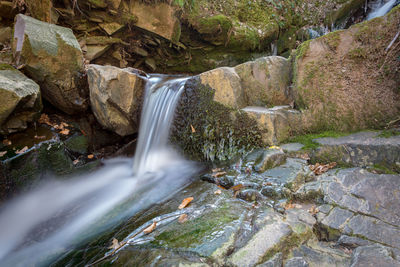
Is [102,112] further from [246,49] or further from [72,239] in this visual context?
[246,49]

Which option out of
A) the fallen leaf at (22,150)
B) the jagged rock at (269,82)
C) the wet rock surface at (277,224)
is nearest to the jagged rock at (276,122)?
the jagged rock at (269,82)

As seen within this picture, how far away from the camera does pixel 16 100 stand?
3.82m

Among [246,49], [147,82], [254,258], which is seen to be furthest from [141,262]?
[246,49]

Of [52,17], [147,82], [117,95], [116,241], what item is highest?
[52,17]

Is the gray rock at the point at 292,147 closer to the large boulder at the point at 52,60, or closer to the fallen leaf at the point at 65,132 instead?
the fallen leaf at the point at 65,132

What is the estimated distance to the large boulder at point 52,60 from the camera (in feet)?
14.7

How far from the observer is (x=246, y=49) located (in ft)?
29.6

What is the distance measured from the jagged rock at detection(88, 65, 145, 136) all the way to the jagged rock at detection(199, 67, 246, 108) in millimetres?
1998

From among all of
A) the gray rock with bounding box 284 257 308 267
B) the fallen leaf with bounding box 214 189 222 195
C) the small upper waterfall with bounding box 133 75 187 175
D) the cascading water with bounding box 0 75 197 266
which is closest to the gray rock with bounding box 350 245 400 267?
the gray rock with bounding box 284 257 308 267

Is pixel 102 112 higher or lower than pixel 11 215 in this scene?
higher

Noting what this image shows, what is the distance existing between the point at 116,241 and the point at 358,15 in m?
10.5

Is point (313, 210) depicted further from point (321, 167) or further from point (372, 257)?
point (321, 167)

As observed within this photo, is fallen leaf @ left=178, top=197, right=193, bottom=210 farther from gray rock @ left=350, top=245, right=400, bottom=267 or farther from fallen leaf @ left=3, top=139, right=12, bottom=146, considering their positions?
fallen leaf @ left=3, top=139, right=12, bottom=146

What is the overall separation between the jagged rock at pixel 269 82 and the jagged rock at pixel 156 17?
171 inches
